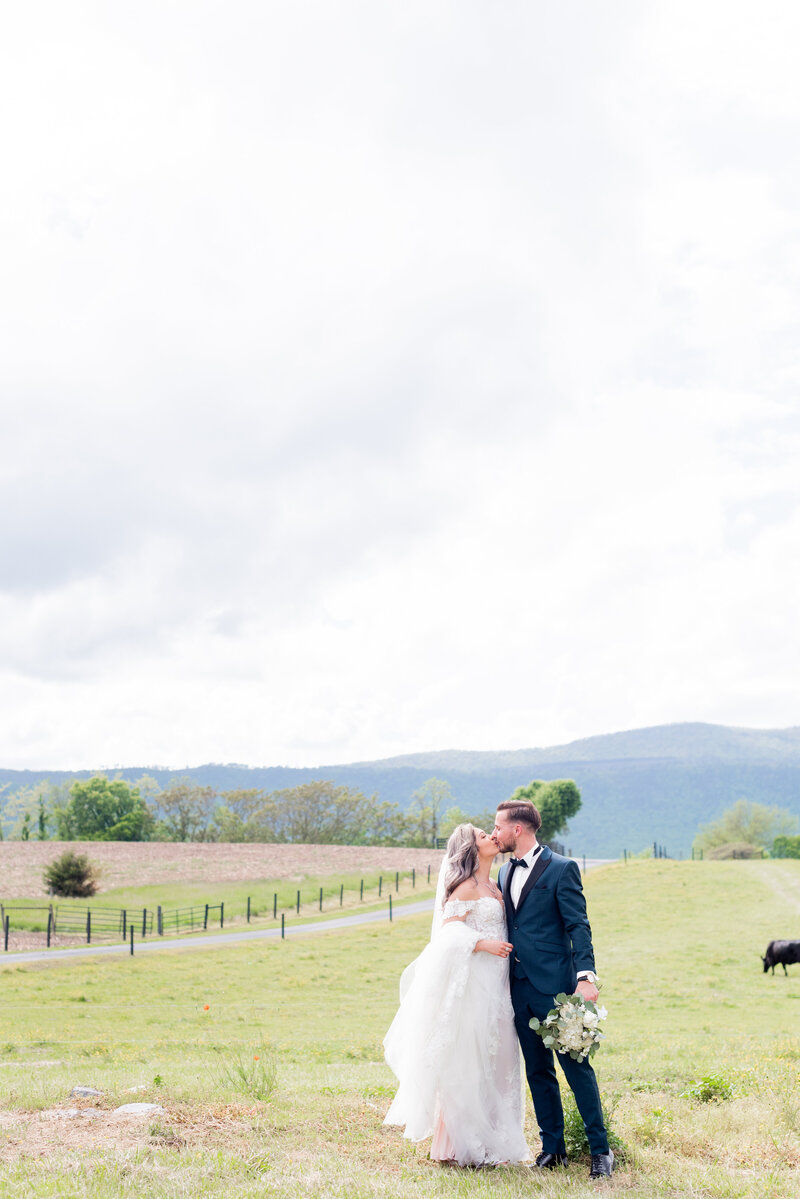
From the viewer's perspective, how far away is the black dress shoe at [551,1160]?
19.7ft

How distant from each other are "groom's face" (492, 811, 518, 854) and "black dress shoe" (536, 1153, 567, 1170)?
2152 mm

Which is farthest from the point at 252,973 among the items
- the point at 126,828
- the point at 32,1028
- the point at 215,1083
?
the point at 126,828

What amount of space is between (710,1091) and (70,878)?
169 feet

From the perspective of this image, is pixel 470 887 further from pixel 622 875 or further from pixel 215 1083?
pixel 622 875

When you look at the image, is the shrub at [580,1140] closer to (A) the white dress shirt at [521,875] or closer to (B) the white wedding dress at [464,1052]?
(B) the white wedding dress at [464,1052]

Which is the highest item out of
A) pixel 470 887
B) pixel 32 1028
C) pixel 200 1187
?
pixel 470 887

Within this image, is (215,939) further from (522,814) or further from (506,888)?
(522,814)

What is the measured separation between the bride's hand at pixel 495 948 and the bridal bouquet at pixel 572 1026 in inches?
17.7

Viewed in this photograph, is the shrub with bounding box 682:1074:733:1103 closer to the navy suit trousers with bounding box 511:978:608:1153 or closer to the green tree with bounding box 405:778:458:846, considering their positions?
the navy suit trousers with bounding box 511:978:608:1153

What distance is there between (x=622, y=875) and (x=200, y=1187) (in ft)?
193

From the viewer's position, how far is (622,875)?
59312 millimetres

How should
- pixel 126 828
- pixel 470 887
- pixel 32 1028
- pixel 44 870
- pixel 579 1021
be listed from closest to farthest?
pixel 579 1021
pixel 470 887
pixel 32 1028
pixel 44 870
pixel 126 828

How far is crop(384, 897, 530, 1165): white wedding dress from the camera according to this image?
19.5ft

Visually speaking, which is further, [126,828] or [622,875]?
[126,828]
